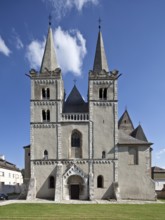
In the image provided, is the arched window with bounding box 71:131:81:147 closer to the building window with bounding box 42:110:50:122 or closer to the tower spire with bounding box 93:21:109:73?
the building window with bounding box 42:110:50:122

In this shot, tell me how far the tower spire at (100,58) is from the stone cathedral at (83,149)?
2.24ft

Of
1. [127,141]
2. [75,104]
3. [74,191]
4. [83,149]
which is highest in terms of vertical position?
[75,104]

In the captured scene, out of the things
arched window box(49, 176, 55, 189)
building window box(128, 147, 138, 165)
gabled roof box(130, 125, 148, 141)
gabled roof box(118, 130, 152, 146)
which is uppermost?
gabled roof box(130, 125, 148, 141)

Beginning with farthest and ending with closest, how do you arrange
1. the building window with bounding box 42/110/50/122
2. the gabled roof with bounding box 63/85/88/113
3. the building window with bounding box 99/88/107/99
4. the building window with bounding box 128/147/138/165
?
the gabled roof with bounding box 63/85/88/113 → the building window with bounding box 99/88/107/99 → the building window with bounding box 42/110/50/122 → the building window with bounding box 128/147/138/165

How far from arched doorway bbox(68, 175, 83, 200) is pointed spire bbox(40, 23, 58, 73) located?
16.1m

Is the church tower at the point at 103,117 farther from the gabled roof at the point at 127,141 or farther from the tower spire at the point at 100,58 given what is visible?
the gabled roof at the point at 127,141

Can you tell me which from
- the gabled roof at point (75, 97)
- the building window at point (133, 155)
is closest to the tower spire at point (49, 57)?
the gabled roof at point (75, 97)

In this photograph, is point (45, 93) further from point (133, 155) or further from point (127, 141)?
point (133, 155)

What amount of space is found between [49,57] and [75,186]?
63.6ft

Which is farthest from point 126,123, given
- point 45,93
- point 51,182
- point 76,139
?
point 51,182


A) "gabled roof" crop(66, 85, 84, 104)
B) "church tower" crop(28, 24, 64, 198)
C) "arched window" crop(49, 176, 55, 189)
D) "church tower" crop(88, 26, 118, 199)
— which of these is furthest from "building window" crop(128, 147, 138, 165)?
"arched window" crop(49, 176, 55, 189)

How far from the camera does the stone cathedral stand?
37.3 metres

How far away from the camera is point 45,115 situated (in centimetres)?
3941

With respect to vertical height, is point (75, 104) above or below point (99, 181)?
above
